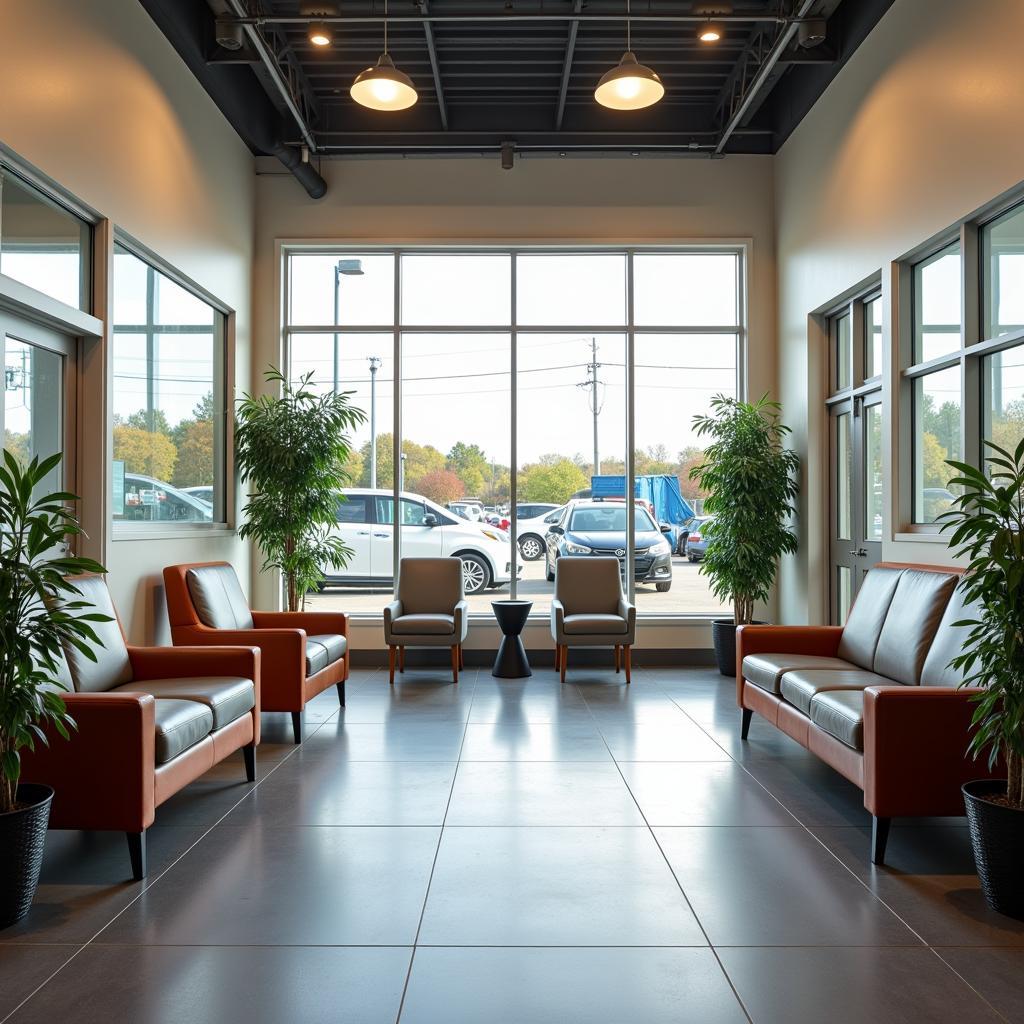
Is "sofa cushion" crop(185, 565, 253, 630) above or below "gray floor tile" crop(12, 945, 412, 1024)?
above

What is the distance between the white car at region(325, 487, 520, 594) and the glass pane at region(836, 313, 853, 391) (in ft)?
10.5

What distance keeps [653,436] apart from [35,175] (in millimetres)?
5453

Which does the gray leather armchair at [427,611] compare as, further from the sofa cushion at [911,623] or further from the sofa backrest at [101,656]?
the sofa cushion at [911,623]

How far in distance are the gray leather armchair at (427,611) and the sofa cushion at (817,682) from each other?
3180 millimetres

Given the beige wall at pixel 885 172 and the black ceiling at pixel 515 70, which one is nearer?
the beige wall at pixel 885 172

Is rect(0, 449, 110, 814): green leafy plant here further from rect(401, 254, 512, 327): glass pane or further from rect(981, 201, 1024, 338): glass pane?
rect(401, 254, 512, 327): glass pane

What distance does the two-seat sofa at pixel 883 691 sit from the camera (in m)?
3.40

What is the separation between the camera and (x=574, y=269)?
327 inches

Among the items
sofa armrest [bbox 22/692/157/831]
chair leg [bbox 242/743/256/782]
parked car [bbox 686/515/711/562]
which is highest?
parked car [bbox 686/515/711/562]

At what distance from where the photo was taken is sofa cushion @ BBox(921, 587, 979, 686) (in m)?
3.95

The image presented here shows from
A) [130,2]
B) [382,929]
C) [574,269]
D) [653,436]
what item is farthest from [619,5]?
[382,929]

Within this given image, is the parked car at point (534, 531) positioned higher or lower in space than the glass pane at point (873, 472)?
lower

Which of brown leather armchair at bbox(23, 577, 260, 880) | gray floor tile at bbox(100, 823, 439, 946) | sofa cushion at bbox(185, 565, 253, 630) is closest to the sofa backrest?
brown leather armchair at bbox(23, 577, 260, 880)

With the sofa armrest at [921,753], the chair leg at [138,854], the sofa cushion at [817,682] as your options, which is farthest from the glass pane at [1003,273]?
the chair leg at [138,854]
